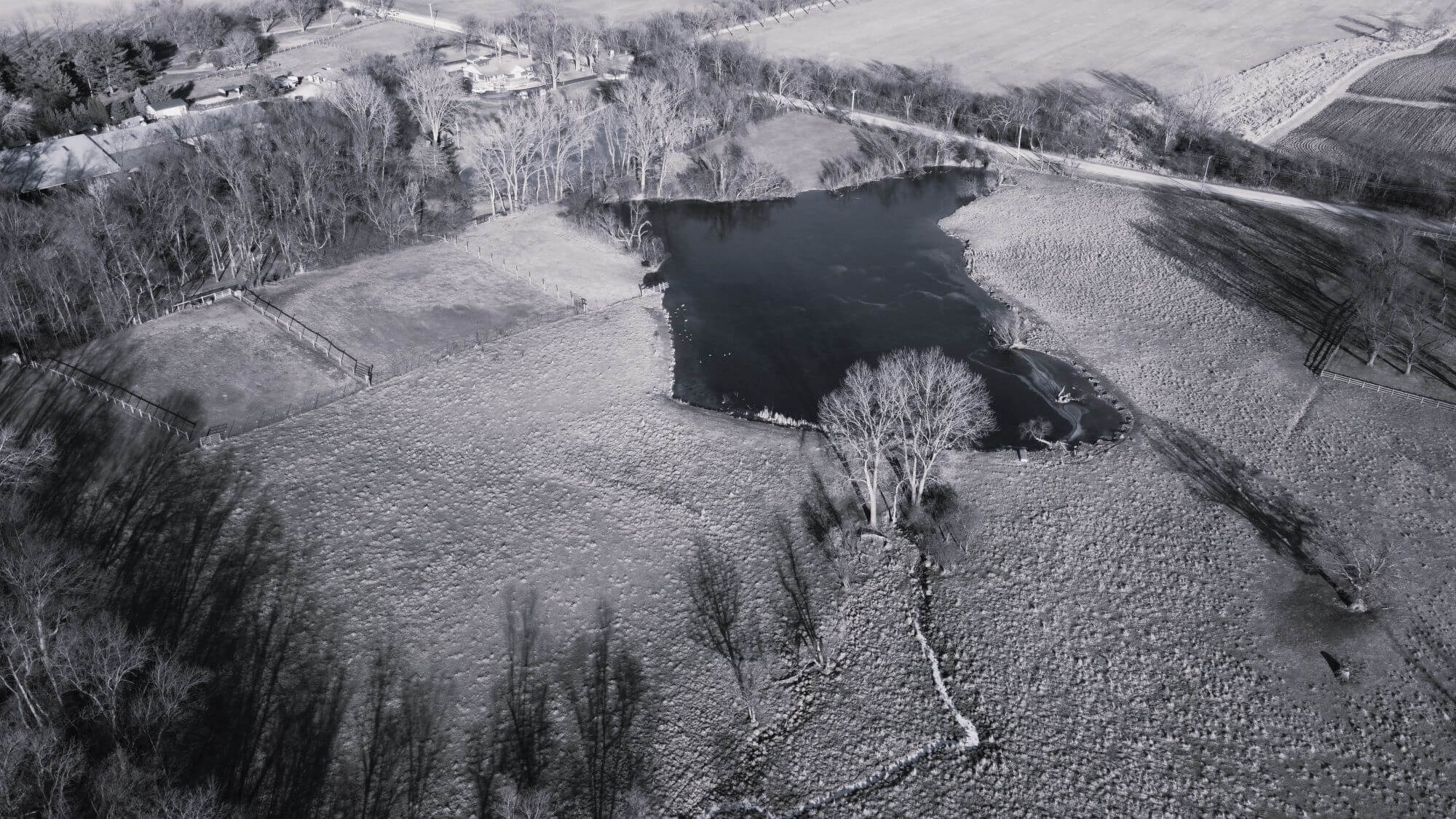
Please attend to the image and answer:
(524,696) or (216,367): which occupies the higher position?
(216,367)

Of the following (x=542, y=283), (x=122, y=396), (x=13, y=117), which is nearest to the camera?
(x=122, y=396)

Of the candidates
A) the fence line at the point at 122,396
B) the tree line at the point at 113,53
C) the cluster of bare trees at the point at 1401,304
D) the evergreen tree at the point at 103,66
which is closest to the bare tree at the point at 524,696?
the fence line at the point at 122,396

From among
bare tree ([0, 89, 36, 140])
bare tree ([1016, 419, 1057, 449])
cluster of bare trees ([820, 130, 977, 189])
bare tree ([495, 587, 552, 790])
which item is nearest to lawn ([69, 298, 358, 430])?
bare tree ([495, 587, 552, 790])

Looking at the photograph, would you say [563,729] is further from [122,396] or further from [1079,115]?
[1079,115]

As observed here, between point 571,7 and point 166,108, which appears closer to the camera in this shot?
point 166,108

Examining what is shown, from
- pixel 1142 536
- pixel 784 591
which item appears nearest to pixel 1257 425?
pixel 1142 536

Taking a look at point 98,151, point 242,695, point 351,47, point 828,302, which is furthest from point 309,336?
point 351,47
